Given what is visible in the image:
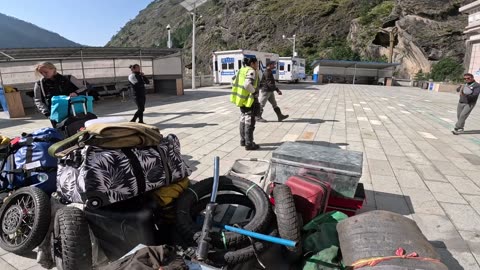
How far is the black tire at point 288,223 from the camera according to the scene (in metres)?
2.27

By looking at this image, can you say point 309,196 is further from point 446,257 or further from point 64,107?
point 64,107

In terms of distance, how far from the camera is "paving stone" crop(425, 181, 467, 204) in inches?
152

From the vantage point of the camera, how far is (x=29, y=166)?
3.14 m

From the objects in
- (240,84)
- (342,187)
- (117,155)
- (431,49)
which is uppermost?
(431,49)

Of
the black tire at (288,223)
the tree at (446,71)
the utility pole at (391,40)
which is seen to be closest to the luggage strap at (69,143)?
the black tire at (288,223)

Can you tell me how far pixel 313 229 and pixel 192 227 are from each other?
3.45 ft

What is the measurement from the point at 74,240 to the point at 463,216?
410 cm

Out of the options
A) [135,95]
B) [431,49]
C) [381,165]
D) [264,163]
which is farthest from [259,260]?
[431,49]

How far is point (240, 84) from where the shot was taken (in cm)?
568

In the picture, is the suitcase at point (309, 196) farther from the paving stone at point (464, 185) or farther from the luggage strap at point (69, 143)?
the paving stone at point (464, 185)

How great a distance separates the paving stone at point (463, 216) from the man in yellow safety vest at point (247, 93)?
11.1 ft

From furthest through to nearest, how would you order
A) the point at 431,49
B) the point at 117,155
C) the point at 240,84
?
1. the point at 431,49
2. the point at 240,84
3. the point at 117,155

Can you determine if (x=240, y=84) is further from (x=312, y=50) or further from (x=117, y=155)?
(x=312, y=50)

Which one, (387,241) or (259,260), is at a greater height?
(387,241)
